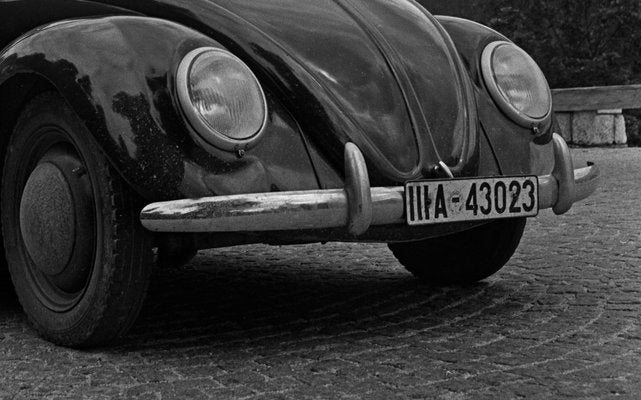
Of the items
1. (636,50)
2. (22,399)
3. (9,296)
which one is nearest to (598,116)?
(636,50)

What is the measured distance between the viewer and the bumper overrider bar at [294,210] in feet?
9.48

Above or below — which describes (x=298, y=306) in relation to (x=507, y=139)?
below

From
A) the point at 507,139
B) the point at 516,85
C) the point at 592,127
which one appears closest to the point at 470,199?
the point at 507,139

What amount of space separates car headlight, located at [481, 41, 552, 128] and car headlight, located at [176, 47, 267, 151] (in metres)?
0.99

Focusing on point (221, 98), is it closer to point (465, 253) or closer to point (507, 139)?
point (507, 139)

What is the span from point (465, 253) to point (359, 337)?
98 centimetres

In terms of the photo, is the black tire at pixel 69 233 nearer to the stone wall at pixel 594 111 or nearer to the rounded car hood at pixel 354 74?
the rounded car hood at pixel 354 74

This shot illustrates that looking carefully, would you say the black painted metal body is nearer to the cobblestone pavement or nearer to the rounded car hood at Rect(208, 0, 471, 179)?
the rounded car hood at Rect(208, 0, 471, 179)

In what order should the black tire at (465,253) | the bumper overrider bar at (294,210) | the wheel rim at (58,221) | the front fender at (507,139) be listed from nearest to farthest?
1. the bumper overrider bar at (294,210)
2. the wheel rim at (58,221)
3. the front fender at (507,139)
4. the black tire at (465,253)

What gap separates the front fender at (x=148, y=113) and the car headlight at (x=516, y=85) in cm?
88

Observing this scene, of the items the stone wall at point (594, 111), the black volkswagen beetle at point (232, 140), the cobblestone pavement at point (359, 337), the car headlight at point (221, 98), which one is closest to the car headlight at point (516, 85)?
the black volkswagen beetle at point (232, 140)

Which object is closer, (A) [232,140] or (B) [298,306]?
(A) [232,140]

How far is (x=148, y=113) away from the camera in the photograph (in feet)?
9.67

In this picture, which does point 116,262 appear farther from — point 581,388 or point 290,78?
point 581,388
